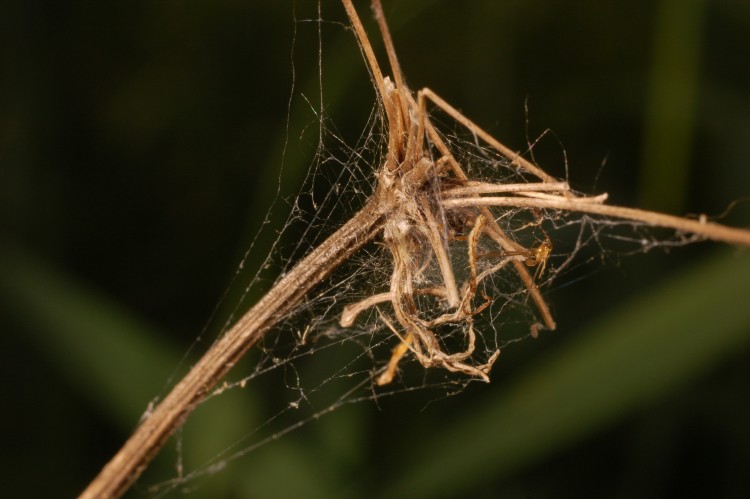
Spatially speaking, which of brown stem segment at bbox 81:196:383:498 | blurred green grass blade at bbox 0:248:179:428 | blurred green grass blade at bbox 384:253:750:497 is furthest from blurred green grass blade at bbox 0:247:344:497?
brown stem segment at bbox 81:196:383:498

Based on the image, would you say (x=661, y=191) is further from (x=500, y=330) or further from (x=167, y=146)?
(x=167, y=146)

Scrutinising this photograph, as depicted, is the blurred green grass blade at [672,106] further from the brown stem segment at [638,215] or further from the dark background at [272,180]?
the brown stem segment at [638,215]

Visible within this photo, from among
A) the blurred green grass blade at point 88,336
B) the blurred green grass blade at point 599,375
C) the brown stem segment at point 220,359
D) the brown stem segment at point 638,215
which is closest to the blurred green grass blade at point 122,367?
the blurred green grass blade at point 88,336

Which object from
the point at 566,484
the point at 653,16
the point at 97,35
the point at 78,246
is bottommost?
the point at 566,484

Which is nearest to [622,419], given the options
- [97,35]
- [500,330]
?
[500,330]

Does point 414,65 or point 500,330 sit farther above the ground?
point 414,65

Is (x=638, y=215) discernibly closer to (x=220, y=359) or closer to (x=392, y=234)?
(x=392, y=234)
